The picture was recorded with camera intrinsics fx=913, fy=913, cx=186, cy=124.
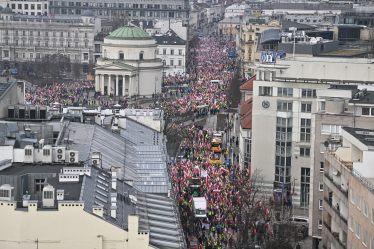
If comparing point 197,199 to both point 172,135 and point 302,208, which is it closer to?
point 302,208

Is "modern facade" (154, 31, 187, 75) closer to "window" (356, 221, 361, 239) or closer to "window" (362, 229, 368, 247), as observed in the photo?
"window" (356, 221, 361, 239)

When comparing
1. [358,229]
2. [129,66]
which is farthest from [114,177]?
[129,66]

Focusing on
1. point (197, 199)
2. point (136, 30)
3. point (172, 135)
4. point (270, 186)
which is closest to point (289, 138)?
point (270, 186)

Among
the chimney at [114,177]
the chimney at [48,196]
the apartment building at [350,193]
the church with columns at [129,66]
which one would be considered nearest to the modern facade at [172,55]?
the church with columns at [129,66]

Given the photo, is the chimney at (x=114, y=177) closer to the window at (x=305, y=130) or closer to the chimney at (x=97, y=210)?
the chimney at (x=97, y=210)

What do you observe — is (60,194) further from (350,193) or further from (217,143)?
(217,143)
